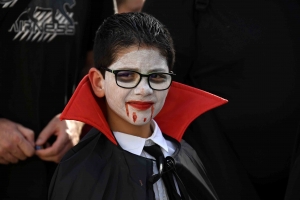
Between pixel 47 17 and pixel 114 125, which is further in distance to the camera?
pixel 47 17

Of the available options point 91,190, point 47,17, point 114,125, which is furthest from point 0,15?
point 91,190

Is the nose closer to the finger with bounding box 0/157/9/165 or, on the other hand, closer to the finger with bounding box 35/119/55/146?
the finger with bounding box 35/119/55/146

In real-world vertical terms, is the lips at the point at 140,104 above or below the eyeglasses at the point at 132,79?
below

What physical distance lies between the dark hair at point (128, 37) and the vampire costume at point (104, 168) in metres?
0.15

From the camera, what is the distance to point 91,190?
265cm

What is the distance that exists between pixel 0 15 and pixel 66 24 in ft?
1.16

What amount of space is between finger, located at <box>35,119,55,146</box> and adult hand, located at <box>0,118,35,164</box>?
0.13 feet

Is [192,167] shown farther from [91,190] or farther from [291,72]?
[291,72]

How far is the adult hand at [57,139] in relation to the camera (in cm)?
332

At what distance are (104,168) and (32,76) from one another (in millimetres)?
843

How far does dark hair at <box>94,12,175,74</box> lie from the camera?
9.01 feet

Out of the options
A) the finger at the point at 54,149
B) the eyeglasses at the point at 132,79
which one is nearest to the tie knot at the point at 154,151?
the eyeglasses at the point at 132,79

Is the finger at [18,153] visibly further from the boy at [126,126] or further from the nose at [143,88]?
the nose at [143,88]

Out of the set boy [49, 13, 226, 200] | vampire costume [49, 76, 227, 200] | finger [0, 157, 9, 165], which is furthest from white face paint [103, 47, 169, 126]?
finger [0, 157, 9, 165]
